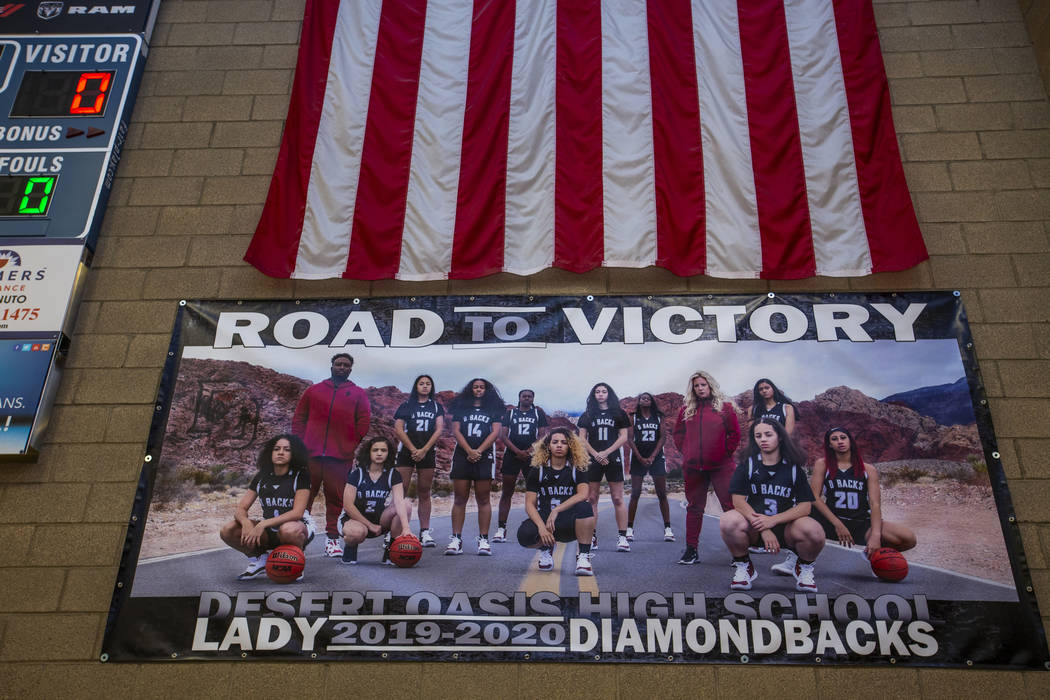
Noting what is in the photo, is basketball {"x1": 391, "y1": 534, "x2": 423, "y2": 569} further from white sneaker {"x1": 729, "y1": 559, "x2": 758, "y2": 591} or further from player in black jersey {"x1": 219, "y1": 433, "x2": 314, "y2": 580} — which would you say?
white sneaker {"x1": 729, "y1": 559, "x2": 758, "y2": 591}

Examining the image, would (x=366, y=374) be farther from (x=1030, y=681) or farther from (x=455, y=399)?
(x=1030, y=681)

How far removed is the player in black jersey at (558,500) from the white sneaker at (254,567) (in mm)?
1290

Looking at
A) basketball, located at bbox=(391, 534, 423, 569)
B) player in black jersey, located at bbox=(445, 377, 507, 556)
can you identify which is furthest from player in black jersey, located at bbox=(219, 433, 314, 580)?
player in black jersey, located at bbox=(445, 377, 507, 556)

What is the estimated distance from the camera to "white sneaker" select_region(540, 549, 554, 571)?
4.35 metres

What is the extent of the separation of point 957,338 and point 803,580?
65.1 inches

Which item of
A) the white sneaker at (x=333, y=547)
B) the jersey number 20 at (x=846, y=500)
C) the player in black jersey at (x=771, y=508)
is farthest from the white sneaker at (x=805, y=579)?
the white sneaker at (x=333, y=547)

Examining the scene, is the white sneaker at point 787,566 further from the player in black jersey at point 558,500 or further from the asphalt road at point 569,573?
the player in black jersey at point 558,500

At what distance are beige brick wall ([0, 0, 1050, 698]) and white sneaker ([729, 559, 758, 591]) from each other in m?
0.38

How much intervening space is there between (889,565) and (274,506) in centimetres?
308

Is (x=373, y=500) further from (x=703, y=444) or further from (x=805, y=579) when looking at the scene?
(x=805, y=579)

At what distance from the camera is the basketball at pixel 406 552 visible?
14.4 ft

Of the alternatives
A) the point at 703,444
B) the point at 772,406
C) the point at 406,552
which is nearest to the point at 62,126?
the point at 406,552

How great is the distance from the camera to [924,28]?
582 centimetres

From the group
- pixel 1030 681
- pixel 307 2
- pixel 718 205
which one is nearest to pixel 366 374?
pixel 718 205
